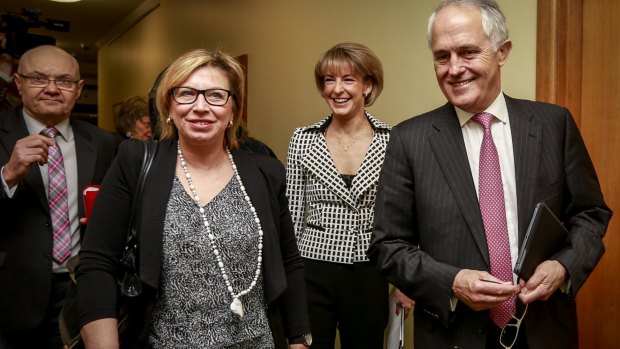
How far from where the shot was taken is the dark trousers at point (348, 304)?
90.2 inches

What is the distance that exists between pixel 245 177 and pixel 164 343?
494mm

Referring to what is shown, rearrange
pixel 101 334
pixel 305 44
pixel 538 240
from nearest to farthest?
1. pixel 538 240
2. pixel 101 334
3. pixel 305 44

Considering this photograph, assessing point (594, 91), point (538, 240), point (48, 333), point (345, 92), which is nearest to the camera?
point (538, 240)

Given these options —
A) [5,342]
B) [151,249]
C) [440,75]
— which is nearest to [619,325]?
[440,75]

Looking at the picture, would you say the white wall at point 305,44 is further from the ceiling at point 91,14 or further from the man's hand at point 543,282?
the man's hand at point 543,282

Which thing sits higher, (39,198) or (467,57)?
(467,57)

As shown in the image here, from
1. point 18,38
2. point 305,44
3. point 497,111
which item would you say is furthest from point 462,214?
point 305,44

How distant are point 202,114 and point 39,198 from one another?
98cm

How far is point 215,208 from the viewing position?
1553mm

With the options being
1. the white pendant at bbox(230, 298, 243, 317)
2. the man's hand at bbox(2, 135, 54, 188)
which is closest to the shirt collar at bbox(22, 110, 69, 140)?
the man's hand at bbox(2, 135, 54, 188)

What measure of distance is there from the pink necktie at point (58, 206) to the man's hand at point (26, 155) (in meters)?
0.17

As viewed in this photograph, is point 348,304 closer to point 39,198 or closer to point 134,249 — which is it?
point 134,249

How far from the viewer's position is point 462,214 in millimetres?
1434

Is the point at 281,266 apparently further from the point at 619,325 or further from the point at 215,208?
the point at 619,325
